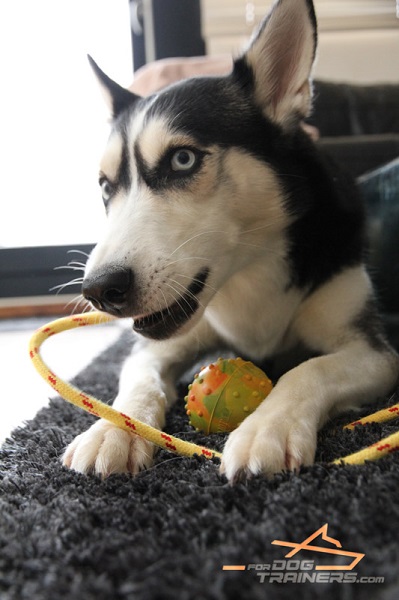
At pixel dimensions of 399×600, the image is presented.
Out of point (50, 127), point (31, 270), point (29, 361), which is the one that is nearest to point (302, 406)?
point (29, 361)

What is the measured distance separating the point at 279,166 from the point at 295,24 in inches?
14.2

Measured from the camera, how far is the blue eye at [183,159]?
1.30 m

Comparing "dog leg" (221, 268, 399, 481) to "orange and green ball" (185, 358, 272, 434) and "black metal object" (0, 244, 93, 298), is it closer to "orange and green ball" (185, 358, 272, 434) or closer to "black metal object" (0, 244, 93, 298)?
"orange and green ball" (185, 358, 272, 434)

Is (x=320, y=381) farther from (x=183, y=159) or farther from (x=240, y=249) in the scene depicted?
(x=183, y=159)

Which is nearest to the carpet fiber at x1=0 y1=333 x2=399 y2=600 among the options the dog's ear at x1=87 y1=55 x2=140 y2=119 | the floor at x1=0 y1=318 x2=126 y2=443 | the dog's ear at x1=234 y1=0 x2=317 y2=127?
the floor at x1=0 y1=318 x2=126 y2=443

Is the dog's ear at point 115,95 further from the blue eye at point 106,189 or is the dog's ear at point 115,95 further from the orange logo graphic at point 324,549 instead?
the orange logo graphic at point 324,549

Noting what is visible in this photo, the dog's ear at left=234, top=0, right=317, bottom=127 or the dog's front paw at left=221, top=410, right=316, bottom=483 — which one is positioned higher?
the dog's ear at left=234, top=0, right=317, bottom=127

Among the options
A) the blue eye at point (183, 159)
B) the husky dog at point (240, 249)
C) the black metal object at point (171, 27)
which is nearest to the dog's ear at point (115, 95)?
the husky dog at point (240, 249)

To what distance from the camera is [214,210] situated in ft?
4.21

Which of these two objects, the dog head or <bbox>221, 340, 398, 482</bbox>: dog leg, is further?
the dog head

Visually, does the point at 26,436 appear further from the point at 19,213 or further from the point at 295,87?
the point at 19,213

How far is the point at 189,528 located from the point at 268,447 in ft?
0.64

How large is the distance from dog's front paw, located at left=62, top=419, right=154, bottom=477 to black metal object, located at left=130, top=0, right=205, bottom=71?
402 cm

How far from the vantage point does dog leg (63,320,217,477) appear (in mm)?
1012
